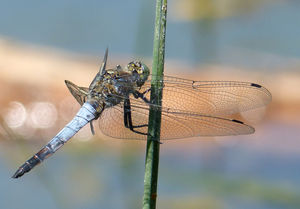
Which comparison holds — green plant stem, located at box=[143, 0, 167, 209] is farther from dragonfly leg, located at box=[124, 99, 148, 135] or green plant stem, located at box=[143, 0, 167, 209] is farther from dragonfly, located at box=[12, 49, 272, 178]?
dragonfly leg, located at box=[124, 99, 148, 135]

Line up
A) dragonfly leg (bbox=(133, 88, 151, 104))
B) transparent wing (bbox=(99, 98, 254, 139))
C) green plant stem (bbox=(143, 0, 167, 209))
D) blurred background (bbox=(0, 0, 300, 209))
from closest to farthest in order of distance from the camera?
green plant stem (bbox=(143, 0, 167, 209)) → transparent wing (bbox=(99, 98, 254, 139)) → dragonfly leg (bbox=(133, 88, 151, 104)) → blurred background (bbox=(0, 0, 300, 209))

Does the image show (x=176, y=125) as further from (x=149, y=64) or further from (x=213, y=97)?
(x=149, y=64)

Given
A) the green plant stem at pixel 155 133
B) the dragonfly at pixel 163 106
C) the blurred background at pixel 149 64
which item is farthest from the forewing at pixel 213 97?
the blurred background at pixel 149 64

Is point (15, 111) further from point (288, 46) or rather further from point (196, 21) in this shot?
point (288, 46)

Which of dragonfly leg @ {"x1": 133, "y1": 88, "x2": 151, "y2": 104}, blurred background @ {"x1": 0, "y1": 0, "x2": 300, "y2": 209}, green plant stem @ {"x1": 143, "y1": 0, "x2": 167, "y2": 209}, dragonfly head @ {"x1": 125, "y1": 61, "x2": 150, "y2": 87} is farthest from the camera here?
blurred background @ {"x1": 0, "y1": 0, "x2": 300, "y2": 209}

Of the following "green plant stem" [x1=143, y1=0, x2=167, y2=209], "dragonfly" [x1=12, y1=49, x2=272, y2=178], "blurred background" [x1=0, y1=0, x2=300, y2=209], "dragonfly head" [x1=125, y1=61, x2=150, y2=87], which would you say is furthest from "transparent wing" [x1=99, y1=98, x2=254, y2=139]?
"blurred background" [x1=0, y1=0, x2=300, y2=209]

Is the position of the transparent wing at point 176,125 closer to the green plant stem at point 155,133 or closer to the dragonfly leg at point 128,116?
the dragonfly leg at point 128,116
